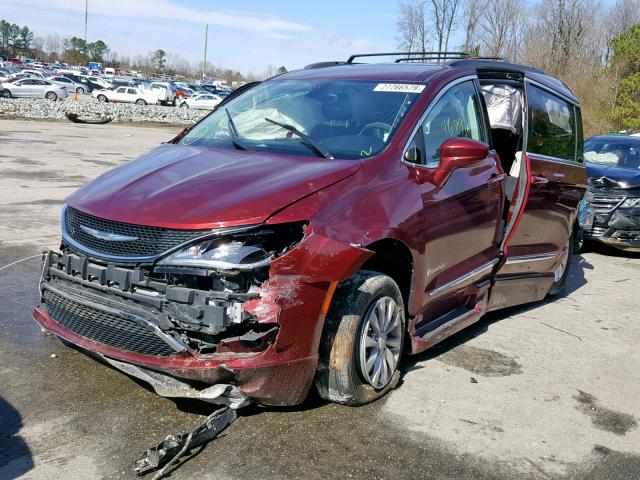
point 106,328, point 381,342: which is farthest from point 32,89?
point 381,342

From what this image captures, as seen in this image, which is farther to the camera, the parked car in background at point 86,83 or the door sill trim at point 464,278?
the parked car in background at point 86,83

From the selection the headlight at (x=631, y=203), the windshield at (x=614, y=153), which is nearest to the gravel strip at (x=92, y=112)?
the windshield at (x=614, y=153)

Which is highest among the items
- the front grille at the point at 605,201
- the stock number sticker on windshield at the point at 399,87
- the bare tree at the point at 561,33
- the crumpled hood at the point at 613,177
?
the bare tree at the point at 561,33

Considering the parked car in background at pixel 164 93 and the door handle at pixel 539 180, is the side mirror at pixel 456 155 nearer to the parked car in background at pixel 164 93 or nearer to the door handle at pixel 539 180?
the door handle at pixel 539 180

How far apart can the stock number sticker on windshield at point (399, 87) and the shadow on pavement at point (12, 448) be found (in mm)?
3130

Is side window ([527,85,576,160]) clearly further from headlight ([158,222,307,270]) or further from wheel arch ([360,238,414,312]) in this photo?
headlight ([158,222,307,270])

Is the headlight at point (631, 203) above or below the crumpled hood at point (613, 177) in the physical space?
below

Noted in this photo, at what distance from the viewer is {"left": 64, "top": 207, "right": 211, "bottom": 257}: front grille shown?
11.9 ft

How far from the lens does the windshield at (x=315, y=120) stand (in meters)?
4.56

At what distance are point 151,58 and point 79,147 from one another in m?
161

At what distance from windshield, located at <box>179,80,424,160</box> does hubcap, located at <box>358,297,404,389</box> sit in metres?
0.97

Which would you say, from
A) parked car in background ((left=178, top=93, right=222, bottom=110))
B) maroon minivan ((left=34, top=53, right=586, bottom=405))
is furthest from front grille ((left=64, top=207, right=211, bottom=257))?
parked car in background ((left=178, top=93, right=222, bottom=110))

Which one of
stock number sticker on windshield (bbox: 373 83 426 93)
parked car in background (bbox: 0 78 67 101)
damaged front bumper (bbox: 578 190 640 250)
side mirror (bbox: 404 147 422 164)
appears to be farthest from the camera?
parked car in background (bbox: 0 78 67 101)

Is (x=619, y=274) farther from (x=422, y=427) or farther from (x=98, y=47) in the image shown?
(x=98, y=47)
